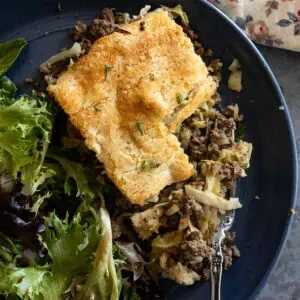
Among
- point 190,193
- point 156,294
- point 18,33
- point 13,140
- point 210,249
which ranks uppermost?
point 18,33

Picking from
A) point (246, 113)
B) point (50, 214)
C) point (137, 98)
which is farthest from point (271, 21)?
point (50, 214)

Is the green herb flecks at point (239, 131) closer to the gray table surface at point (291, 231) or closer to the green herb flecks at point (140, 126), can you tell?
the gray table surface at point (291, 231)

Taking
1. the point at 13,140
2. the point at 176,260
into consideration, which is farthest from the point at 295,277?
the point at 13,140

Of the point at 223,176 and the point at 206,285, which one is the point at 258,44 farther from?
the point at 206,285

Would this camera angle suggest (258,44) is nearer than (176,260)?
No

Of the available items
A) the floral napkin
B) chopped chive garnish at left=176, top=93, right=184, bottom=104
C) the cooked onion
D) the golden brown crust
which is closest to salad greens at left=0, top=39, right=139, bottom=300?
the golden brown crust

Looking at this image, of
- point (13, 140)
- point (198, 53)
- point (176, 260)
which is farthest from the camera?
point (198, 53)

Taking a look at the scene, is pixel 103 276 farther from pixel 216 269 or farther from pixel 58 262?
pixel 216 269

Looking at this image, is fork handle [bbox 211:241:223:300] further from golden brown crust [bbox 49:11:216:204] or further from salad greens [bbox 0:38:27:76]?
salad greens [bbox 0:38:27:76]
